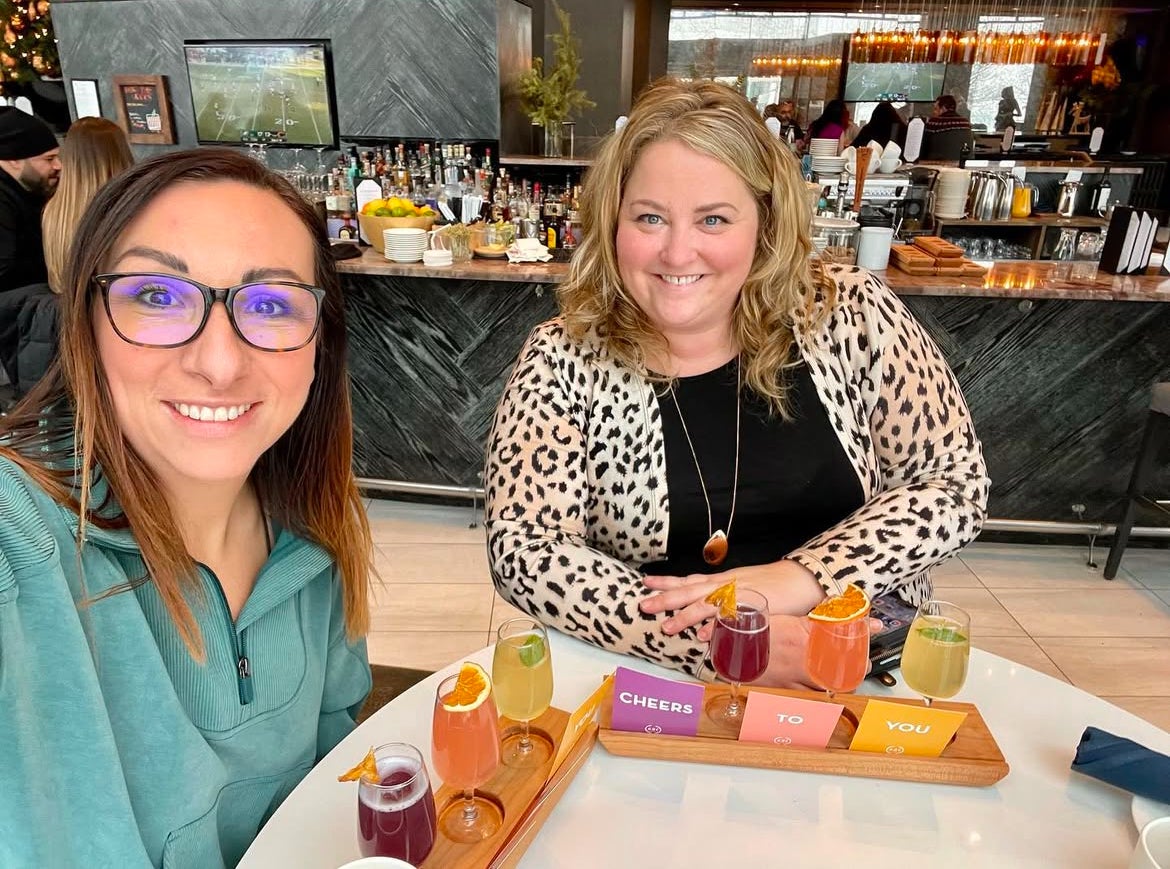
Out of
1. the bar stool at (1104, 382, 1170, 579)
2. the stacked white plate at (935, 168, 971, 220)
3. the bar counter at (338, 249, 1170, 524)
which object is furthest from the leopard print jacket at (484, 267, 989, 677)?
the stacked white plate at (935, 168, 971, 220)

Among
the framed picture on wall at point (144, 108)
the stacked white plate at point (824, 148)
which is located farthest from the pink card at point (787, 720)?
the framed picture on wall at point (144, 108)

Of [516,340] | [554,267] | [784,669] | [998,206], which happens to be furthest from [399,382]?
[998,206]

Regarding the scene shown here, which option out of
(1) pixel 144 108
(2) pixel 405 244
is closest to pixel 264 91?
(1) pixel 144 108

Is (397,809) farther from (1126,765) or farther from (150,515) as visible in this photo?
(1126,765)

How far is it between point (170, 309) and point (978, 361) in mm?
3310

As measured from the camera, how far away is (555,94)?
5.88m

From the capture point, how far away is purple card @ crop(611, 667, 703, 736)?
1163 mm

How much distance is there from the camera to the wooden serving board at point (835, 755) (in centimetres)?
114

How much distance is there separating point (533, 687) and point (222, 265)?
701 mm

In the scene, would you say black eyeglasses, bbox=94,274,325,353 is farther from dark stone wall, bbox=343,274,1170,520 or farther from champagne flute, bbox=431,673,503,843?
dark stone wall, bbox=343,274,1170,520

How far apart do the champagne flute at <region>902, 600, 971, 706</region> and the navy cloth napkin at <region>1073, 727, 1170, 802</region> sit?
183 mm

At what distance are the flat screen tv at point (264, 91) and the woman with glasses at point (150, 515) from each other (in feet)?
18.8

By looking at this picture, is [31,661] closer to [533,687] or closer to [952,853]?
[533,687]

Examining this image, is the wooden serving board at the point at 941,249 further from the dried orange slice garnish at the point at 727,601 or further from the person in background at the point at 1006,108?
the person in background at the point at 1006,108
